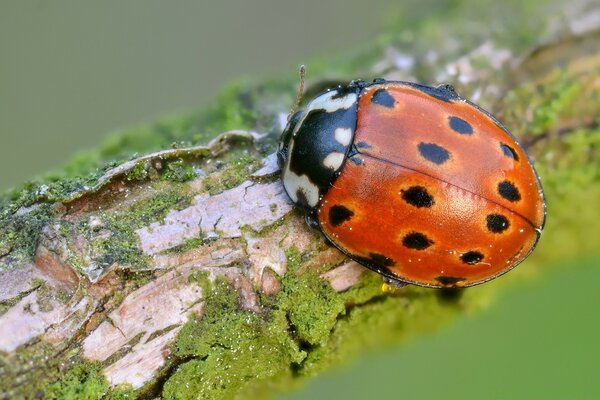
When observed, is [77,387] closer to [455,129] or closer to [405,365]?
[455,129]

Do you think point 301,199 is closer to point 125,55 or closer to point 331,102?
point 331,102

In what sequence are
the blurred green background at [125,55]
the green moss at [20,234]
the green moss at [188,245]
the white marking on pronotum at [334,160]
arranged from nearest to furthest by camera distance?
the green moss at [20,234] < the green moss at [188,245] < the white marking on pronotum at [334,160] < the blurred green background at [125,55]

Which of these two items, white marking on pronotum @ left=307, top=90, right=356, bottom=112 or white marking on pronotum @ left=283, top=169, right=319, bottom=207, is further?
white marking on pronotum @ left=307, top=90, right=356, bottom=112

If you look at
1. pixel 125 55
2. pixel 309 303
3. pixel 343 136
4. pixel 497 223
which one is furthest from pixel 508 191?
pixel 125 55

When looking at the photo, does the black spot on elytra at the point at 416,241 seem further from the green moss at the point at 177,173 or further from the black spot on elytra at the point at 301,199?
the green moss at the point at 177,173

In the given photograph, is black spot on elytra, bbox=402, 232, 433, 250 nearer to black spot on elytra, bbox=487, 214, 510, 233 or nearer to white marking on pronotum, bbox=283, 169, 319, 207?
black spot on elytra, bbox=487, 214, 510, 233

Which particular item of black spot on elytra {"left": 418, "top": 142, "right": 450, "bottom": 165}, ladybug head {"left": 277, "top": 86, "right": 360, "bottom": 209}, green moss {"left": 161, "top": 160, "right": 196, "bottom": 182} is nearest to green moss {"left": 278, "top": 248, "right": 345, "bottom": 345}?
ladybug head {"left": 277, "top": 86, "right": 360, "bottom": 209}

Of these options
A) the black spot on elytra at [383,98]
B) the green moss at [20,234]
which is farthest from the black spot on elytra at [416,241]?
the green moss at [20,234]
